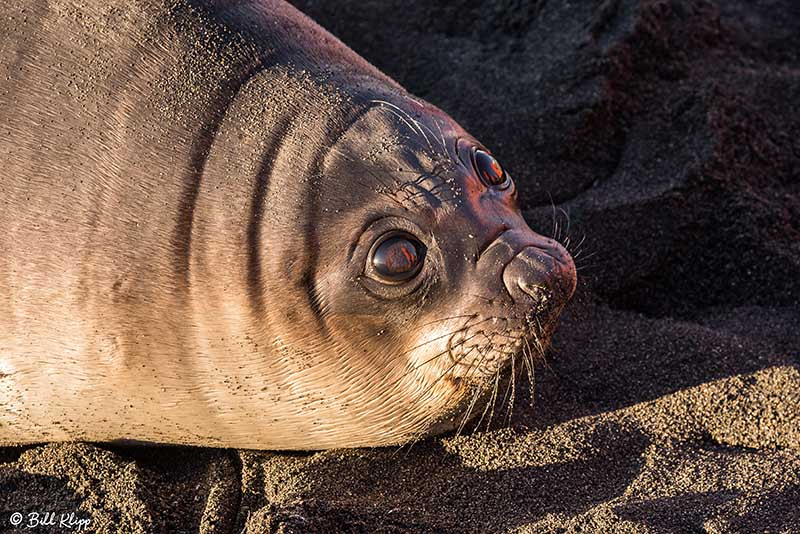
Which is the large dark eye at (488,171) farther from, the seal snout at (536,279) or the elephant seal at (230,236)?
the seal snout at (536,279)

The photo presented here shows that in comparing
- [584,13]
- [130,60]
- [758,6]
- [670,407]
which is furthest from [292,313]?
[758,6]

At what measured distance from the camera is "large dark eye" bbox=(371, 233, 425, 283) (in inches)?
114

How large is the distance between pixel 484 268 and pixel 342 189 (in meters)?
0.47

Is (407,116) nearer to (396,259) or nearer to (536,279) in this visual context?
(396,259)

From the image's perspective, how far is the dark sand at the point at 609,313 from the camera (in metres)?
3.03

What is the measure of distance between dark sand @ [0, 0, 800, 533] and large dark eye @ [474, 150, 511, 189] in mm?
834

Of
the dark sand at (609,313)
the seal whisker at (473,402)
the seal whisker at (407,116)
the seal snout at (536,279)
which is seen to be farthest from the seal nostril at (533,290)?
the dark sand at (609,313)

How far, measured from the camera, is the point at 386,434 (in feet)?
10.6

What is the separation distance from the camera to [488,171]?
313cm

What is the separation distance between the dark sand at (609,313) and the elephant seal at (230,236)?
0.28 meters

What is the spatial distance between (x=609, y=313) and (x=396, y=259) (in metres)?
1.38

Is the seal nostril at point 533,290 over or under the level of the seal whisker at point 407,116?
under

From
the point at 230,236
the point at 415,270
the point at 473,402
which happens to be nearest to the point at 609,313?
the point at 473,402

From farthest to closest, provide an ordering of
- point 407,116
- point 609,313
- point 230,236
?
point 609,313, point 407,116, point 230,236
